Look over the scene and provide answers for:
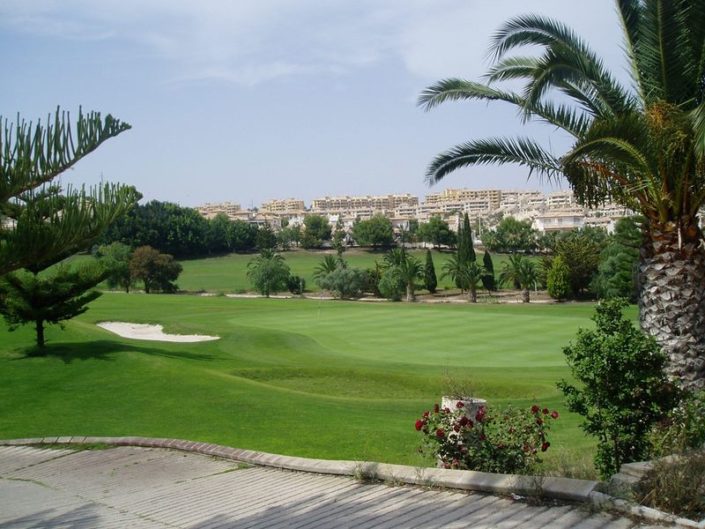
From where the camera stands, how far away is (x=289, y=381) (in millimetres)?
22000

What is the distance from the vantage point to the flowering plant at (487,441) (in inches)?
310

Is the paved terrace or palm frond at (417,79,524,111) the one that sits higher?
palm frond at (417,79,524,111)

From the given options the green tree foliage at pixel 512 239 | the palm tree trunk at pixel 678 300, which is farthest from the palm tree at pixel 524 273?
the palm tree trunk at pixel 678 300

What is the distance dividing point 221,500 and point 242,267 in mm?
106820

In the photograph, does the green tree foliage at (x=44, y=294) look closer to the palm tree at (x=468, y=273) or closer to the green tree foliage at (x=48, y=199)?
the green tree foliage at (x=48, y=199)

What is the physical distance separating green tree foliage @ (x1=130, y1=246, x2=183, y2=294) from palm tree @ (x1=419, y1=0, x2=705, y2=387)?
70.7m

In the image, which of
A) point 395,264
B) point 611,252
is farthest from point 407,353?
point 395,264

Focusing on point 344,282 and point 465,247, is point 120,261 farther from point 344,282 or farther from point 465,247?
point 465,247

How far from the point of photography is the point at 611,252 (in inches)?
2507

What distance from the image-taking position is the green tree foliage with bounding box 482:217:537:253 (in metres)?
114

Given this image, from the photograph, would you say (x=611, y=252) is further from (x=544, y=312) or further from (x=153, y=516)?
(x=153, y=516)

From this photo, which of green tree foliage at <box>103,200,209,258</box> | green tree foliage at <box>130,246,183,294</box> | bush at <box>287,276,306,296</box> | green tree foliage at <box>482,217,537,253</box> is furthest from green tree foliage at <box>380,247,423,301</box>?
green tree foliage at <box>103,200,209,258</box>

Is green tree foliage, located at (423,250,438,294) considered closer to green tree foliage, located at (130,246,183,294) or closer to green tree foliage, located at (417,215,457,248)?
green tree foliage, located at (130,246,183,294)

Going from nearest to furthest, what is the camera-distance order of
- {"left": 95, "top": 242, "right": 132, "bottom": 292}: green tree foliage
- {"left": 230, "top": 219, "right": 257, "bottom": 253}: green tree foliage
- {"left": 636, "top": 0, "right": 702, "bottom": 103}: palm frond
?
{"left": 636, "top": 0, "right": 702, "bottom": 103}: palm frond → {"left": 95, "top": 242, "right": 132, "bottom": 292}: green tree foliage → {"left": 230, "top": 219, "right": 257, "bottom": 253}: green tree foliage
